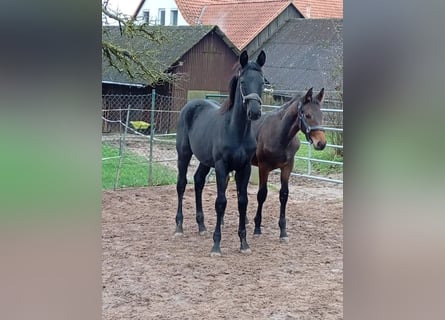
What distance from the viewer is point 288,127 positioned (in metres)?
4.54

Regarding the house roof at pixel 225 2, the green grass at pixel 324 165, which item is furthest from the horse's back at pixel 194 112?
the house roof at pixel 225 2

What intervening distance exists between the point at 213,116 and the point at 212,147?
31 centimetres

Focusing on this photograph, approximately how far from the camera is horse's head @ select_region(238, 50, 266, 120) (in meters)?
3.76

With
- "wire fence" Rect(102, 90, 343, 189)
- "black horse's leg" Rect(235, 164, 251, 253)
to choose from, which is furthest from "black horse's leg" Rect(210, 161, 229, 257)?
"wire fence" Rect(102, 90, 343, 189)

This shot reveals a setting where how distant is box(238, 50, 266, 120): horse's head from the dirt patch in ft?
3.43

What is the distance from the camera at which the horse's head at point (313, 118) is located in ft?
14.1

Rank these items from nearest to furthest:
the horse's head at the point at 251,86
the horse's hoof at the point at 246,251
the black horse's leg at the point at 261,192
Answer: the horse's head at the point at 251,86 < the horse's hoof at the point at 246,251 < the black horse's leg at the point at 261,192

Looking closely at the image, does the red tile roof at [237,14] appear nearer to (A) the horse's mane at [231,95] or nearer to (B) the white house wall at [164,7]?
(B) the white house wall at [164,7]

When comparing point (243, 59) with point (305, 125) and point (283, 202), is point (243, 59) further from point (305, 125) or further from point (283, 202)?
point (283, 202)

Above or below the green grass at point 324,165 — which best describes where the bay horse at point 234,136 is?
above

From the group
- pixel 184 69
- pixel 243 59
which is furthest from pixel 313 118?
pixel 184 69
